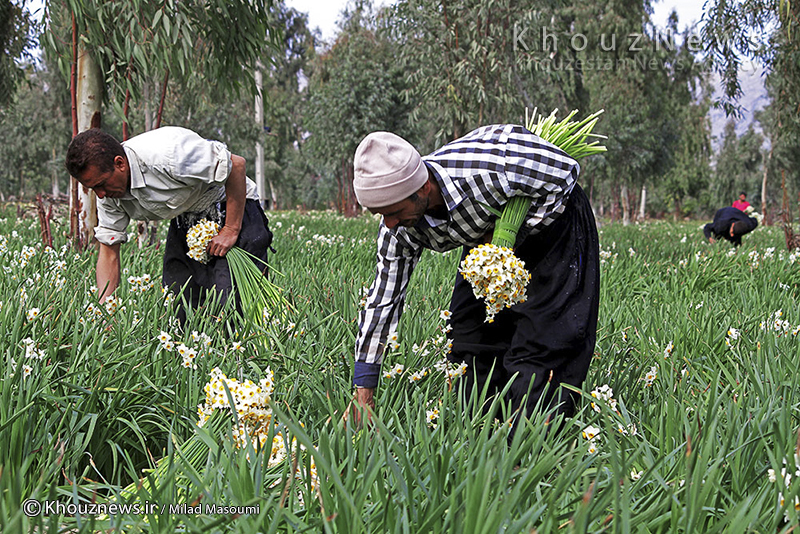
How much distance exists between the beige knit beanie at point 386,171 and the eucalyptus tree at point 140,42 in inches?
149

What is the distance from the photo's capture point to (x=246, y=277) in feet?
11.1

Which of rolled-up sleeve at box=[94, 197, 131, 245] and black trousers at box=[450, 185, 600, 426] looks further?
rolled-up sleeve at box=[94, 197, 131, 245]

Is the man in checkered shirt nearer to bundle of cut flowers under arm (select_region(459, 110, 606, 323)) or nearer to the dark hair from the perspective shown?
bundle of cut flowers under arm (select_region(459, 110, 606, 323))

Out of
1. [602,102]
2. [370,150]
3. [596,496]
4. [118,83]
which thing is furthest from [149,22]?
[602,102]

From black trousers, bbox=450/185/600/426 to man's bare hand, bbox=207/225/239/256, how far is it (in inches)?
62.5

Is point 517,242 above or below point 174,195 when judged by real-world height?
below

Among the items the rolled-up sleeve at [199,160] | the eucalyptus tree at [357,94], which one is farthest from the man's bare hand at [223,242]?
the eucalyptus tree at [357,94]

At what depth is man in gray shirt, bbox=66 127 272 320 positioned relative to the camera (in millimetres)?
3092

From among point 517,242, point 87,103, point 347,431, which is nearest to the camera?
point 347,431

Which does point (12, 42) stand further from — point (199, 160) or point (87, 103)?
point (199, 160)

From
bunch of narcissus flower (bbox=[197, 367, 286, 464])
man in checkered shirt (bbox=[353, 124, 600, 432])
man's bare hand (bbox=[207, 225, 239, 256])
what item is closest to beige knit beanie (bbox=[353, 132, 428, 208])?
man in checkered shirt (bbox=[353, 124, 600, 432])

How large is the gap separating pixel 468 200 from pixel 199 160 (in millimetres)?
1675

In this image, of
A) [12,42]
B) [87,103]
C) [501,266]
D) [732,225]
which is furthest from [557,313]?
[12,42]
